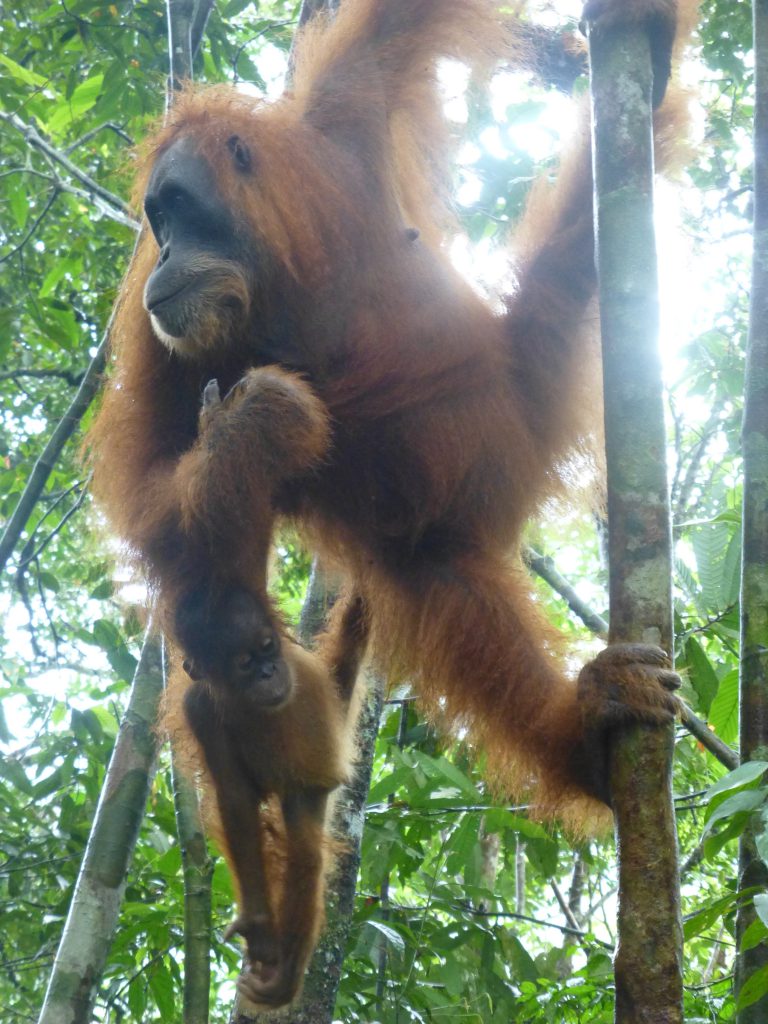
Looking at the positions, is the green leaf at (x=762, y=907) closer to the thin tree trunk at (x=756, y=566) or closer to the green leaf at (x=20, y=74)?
the thin tree trunk at (x=756, y=566)

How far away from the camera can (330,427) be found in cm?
278

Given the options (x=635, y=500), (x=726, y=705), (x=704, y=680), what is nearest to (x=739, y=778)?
(x=635, y=500)

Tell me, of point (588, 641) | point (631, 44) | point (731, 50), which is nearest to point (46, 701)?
point (588, 641)

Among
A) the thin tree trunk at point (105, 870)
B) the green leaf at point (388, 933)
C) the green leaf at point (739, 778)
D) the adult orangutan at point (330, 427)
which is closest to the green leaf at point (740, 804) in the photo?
→ the green leaf at point (739, 778)

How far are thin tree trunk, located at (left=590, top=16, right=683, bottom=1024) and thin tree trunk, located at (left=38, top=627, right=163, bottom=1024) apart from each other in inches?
53.1

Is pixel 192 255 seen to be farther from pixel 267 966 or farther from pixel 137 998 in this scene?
pixel 137 998

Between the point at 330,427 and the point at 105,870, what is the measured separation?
1226 mm

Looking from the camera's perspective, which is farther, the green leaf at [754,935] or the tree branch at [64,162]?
the tree branch at [64,162]

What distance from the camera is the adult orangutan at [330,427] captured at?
8.80ft

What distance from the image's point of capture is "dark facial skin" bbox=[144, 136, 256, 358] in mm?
2734

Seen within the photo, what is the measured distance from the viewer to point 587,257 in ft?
9.52

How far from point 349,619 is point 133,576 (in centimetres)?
65

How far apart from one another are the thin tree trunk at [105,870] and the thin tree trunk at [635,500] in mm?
1350

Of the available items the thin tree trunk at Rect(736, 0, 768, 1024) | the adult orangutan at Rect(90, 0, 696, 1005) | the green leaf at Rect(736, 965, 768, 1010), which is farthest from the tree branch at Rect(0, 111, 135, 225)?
the green leaf at Rect(736, 965, 768, 1010)
